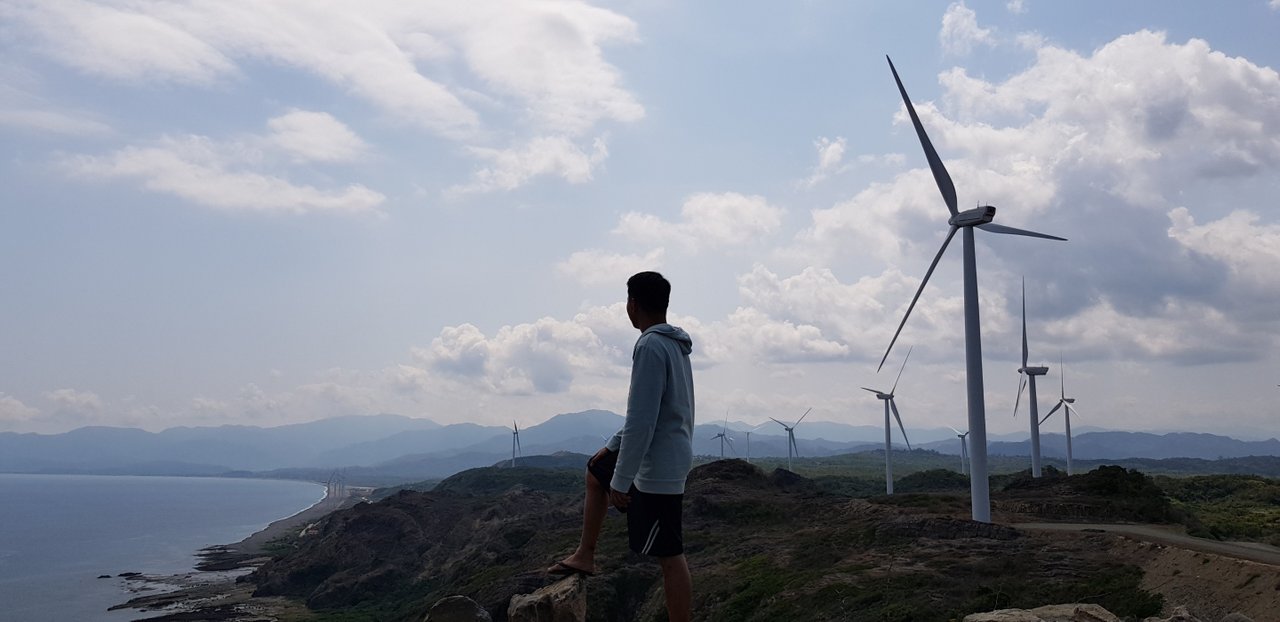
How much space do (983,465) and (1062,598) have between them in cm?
920

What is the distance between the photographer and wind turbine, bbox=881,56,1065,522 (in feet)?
105

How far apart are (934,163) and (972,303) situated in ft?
24.8

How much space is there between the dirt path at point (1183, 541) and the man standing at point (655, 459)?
22.8 meters

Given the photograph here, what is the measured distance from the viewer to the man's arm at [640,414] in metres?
6.02

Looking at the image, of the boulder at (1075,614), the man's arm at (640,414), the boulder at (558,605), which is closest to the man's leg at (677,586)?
the man's arm at (640,414)

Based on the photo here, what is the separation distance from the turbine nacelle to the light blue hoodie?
104 ft

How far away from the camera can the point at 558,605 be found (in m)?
7.97

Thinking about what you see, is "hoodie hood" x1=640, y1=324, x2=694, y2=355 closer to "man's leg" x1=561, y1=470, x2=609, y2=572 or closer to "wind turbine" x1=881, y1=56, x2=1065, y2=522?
"man's leg" x1=561, y1=470, x2=609, y2=572

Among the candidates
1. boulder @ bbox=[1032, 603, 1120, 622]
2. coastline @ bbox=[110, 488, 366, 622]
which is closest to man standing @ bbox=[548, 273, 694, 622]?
boulder @ bbox=[1032, 603, 1120, 622]

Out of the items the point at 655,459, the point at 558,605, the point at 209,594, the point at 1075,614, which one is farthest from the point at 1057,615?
the point at 209,594

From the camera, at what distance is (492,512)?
105750mm

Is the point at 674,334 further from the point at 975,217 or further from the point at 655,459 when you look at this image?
the point at 975,217

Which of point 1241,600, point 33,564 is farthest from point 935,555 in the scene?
point 33,564

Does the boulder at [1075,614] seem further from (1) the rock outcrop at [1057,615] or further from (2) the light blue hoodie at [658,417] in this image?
(2) the light blue hoodie at [658,417]
